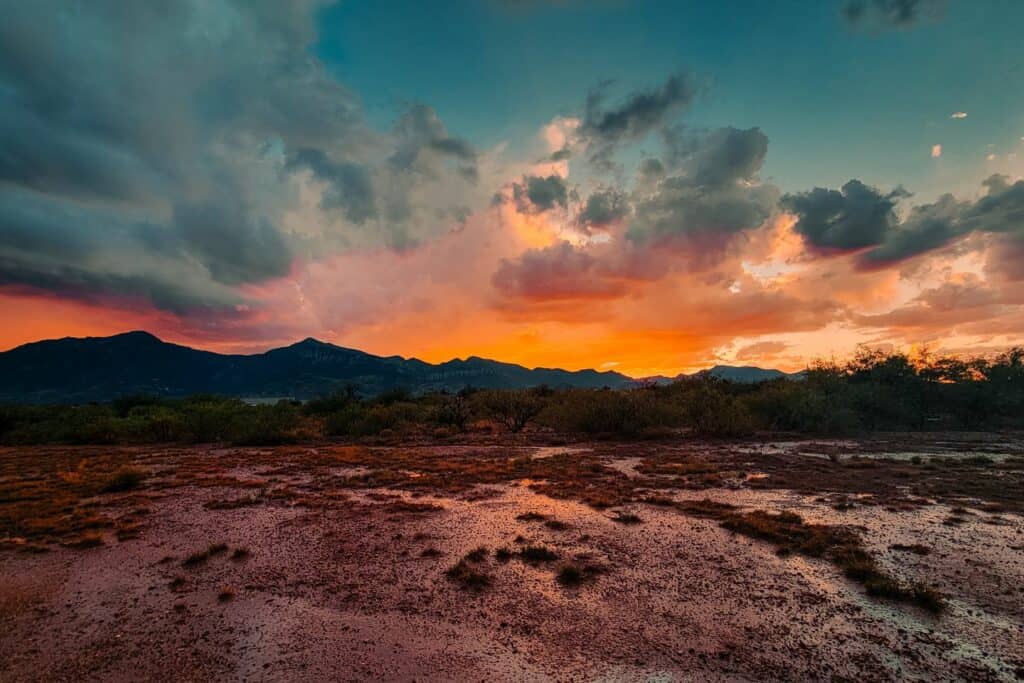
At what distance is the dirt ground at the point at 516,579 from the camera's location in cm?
761

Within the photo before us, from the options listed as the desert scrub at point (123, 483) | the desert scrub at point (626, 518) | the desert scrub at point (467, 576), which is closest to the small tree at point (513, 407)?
the desert scrub at point (123, 483)

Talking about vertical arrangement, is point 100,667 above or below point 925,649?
below

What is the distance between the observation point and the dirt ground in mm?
7613

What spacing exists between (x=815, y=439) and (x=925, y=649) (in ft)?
122

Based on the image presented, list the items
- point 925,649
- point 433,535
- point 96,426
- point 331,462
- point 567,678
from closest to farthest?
point 567,678, point 925,649, point 433,535, point 331,462, point 96,426

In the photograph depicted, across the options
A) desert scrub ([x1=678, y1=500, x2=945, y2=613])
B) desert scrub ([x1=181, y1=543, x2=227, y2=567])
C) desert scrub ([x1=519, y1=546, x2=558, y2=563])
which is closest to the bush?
desert scrub ([x1=678, y1=500, x2=945, y2=613])

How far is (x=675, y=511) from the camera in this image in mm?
16422

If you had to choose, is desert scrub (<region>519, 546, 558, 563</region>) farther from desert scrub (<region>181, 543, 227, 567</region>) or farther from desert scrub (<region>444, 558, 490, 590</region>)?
desert scrub (<region>181, 543, 227, 567</region>)

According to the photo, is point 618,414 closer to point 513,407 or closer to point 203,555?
point 513,407

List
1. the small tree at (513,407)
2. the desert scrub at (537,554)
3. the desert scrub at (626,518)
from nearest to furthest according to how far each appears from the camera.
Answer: the desert scrub at (537,554) → the desert scrub at (626,518) → the small tree at (513,407)

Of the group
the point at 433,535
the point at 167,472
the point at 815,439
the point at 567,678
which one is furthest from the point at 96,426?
the point at 815,439

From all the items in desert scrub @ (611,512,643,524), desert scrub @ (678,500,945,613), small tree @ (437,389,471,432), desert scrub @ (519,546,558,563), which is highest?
small tree @ (437,389,471,432)

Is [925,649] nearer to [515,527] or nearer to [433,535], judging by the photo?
[515,527]

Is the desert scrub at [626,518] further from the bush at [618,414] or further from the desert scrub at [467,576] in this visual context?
the bush at [618,414]
